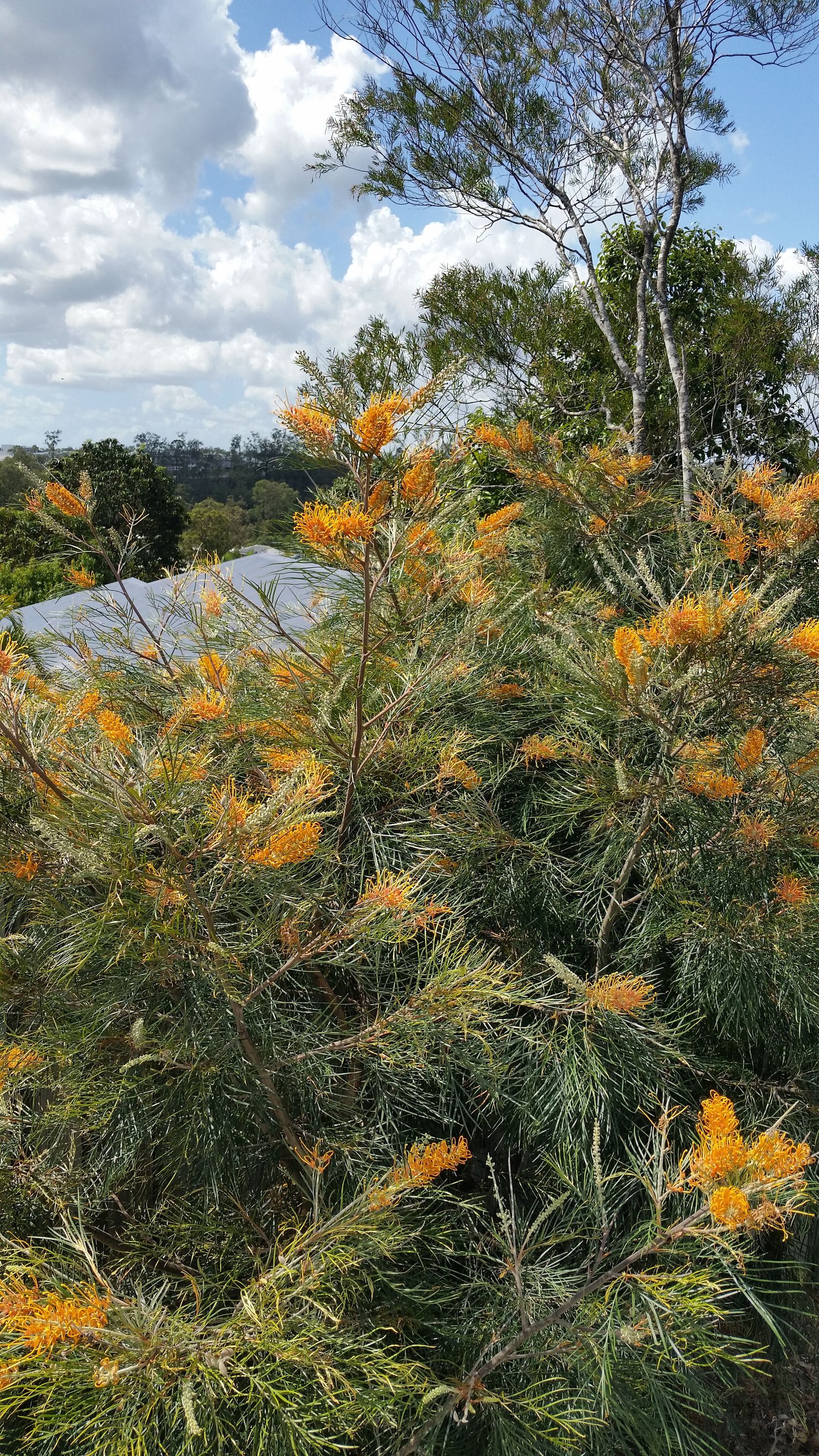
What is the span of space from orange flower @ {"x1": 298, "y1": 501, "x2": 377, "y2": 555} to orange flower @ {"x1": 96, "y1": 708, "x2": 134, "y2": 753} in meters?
0.29

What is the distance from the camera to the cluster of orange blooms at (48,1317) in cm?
70

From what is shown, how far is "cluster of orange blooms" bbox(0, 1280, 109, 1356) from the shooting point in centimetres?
70

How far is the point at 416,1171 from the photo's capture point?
91 centimetres

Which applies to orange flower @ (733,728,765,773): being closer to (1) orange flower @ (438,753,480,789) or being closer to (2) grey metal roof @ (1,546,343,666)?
(1) orange flower @ (438,753,480,789)

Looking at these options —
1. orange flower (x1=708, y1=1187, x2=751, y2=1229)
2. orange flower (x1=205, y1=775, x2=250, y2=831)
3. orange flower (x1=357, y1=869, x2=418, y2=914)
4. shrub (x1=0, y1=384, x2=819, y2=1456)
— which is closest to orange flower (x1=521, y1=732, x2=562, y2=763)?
shrub (x1=0, y1=384, x2=819, y2=1456)

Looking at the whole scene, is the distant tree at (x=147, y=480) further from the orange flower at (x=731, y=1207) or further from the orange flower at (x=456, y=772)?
the orange flower at (x=731, y=1207)

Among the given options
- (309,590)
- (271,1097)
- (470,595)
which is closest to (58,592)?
(309,590)

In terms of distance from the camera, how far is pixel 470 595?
1.53 metres

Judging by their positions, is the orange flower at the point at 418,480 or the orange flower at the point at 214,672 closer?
the orange flower at the point at 418,480

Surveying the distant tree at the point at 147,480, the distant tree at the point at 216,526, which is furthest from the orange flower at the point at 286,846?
the distant tree at the point at 216,526

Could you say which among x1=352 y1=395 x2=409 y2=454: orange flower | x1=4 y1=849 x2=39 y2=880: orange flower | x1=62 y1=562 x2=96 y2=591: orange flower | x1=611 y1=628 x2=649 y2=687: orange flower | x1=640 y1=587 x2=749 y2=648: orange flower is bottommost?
x1=4 y1=849 x2=39 y2=880: orange flower

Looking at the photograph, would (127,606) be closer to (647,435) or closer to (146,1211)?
(146,1211)

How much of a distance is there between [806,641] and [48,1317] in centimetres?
96

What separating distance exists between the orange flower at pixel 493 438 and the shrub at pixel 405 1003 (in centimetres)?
39
